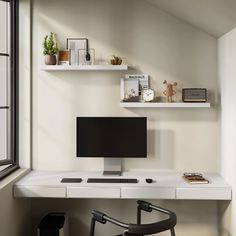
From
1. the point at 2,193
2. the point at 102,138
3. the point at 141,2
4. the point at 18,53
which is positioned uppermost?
the point at 141,2

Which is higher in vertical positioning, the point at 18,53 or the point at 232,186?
the point at 18,53

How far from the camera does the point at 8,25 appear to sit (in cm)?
368

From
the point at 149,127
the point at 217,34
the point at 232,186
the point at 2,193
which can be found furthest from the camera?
the point at 149,127

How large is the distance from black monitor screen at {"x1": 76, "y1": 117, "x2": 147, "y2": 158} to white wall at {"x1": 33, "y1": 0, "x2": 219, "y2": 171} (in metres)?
0.16

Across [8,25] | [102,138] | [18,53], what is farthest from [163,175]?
[8,25]

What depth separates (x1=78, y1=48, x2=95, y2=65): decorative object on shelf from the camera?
145 inches

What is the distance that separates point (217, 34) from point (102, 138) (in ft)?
4.85

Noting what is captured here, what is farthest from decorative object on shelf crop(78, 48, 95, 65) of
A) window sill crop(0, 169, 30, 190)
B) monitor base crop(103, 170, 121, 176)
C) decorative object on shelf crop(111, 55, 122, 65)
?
window sill crop(0, 169, 30, 190)

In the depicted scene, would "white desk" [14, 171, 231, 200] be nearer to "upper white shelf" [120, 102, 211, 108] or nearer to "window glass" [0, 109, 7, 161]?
"window glass" [0, 109, 7, 161]

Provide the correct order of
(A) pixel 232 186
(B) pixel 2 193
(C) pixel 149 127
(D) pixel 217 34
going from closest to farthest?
(B) pixel 2 193, (A) pixel 232 186, (D) pixel 217 34, (C) pixel 149 127

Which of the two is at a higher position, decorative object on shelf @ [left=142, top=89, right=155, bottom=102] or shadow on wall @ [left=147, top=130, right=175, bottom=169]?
decorative object on shelf @ [left=142, top=89, right=155, bottom=102]

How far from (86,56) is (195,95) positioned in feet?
3.70

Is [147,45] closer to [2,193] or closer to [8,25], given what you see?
[8,25]

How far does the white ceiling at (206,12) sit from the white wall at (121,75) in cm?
16
